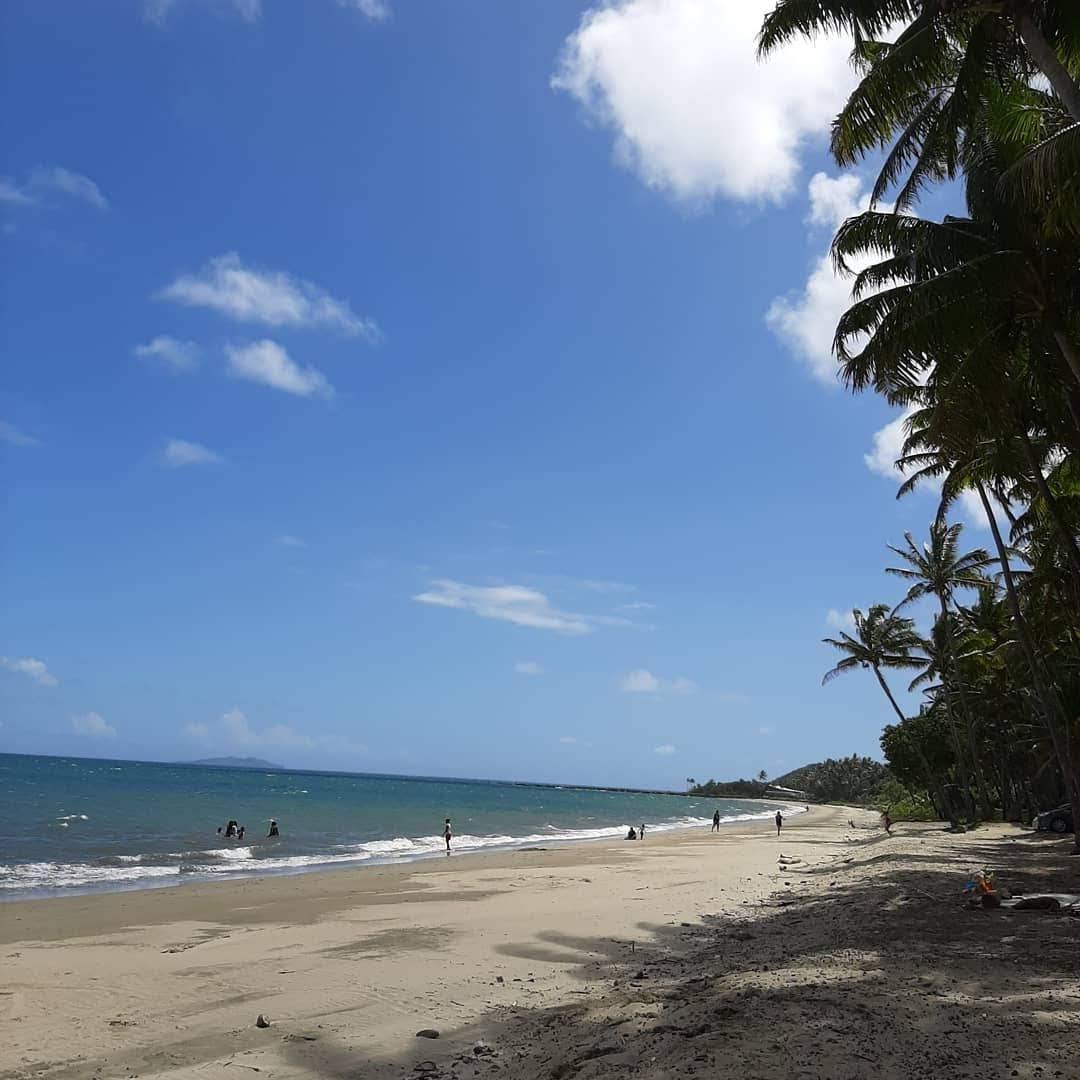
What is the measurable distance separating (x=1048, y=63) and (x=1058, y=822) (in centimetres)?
2242

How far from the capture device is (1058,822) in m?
23.2

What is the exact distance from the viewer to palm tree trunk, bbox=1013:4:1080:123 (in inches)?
305

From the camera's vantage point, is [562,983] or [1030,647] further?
[1030,647]

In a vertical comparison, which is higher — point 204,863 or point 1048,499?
point 1048,499

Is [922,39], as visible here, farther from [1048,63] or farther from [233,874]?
[233,874]

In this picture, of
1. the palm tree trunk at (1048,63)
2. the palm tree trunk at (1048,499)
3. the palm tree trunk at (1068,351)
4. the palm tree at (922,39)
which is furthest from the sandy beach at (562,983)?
the palm tree at (922,39)

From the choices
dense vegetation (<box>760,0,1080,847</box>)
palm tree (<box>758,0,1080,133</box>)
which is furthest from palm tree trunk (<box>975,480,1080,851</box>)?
palm tree (<box>758,0,1080,133</box>)

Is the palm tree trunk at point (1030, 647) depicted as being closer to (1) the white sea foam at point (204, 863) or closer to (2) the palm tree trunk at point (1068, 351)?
(2) the palm tree trunk at point (1068, 351)

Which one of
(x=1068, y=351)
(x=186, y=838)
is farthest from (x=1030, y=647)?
(x=186, y=838)

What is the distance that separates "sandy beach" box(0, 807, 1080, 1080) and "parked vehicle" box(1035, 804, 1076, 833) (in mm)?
8447

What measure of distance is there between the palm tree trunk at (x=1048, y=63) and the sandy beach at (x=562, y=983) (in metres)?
7.91

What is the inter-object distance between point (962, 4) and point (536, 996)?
1157 centimetres

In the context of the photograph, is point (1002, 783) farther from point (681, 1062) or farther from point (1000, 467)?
point (681, 1062)

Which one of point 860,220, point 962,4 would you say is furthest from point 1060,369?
point 962,4
